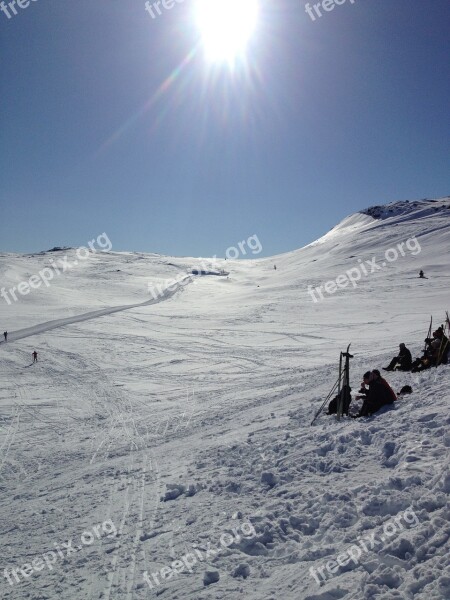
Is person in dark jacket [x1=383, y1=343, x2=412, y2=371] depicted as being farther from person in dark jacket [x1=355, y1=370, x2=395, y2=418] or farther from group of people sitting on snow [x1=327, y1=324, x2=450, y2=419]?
person in dark jacket [x1=355, y1=370, x2=395, y2=418]

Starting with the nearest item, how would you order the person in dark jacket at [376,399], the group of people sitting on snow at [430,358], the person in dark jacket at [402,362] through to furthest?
1. the person in dark jacket at [376,399]
2. the group of people sitting on snow at [430,358]
3. the person in dark jacket at [402,362]

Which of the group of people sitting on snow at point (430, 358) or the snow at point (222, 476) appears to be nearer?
the snow at point (222, 476)

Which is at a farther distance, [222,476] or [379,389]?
[379,389]

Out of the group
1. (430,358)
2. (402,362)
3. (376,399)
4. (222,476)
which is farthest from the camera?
(402,362)

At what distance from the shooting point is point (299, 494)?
22.4 feet

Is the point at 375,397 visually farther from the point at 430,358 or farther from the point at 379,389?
the point at 430,358

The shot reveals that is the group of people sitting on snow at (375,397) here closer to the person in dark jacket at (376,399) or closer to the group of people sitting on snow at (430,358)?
the person in dark jacket at (376,399)

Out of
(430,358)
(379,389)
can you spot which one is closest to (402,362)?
(430,358)

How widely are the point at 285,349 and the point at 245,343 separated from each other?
143 inches

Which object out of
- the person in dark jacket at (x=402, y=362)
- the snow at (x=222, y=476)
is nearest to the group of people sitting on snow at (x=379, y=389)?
the snow at (x=222, y=476)

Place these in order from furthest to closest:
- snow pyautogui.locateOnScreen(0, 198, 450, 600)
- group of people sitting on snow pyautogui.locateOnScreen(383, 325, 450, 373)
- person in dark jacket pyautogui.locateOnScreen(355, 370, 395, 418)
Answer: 1. group of people sitting on snow pyautogui.locateOnScreen(383, 325, 450, 373)
2. person in dark jacket pyautogui.locateOnScreen(355, 370, 395, 418)
3. snow pyautogui.locateOnScreen(0, 198, 450, 600)

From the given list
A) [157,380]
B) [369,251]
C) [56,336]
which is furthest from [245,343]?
[369,251]

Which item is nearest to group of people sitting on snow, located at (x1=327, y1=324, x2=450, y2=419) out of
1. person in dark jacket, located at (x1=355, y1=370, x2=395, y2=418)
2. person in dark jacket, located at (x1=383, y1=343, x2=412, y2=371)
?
person in dark jacket, located at (x1=355, y1=370, x2=395, y2=418)

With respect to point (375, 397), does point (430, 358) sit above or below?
below
